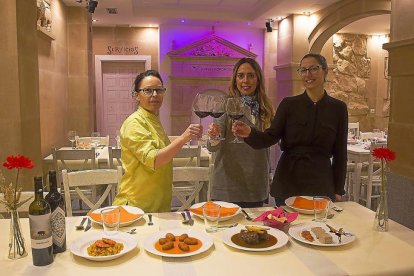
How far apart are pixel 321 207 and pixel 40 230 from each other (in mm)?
1194

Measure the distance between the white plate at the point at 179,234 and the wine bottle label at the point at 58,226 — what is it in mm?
318

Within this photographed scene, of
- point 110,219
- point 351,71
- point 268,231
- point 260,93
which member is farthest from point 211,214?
point 351,71

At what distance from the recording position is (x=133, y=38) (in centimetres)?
810

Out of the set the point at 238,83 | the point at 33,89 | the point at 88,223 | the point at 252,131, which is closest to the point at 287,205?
the point at 252,131

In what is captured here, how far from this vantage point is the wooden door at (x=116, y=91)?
8234 millimetres

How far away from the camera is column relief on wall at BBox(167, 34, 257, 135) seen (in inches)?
323

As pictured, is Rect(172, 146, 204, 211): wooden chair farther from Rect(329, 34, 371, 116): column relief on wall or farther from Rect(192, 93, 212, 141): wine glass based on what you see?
Rect(329, 34, 371, 116): column relief on wall

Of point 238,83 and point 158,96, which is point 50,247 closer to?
point 158,96

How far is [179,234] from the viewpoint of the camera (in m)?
1.62

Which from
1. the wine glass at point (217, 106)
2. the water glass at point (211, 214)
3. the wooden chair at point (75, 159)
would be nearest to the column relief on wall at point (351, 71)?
the wooden chair at point (75, 159)

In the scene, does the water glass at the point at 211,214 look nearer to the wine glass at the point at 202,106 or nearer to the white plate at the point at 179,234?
the white plate at the point at 179,234

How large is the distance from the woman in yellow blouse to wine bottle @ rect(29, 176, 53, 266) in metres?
0.63

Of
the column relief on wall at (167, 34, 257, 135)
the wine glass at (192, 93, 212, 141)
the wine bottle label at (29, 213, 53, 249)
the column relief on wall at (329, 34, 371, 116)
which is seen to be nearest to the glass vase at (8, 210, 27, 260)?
the wine bottle label at (29, 213, 53, 249)

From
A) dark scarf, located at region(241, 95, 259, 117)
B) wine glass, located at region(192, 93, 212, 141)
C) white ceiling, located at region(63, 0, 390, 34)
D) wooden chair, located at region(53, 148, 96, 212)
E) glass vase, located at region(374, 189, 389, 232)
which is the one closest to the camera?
glass vase, located at region(374, 189, 389, 232)
